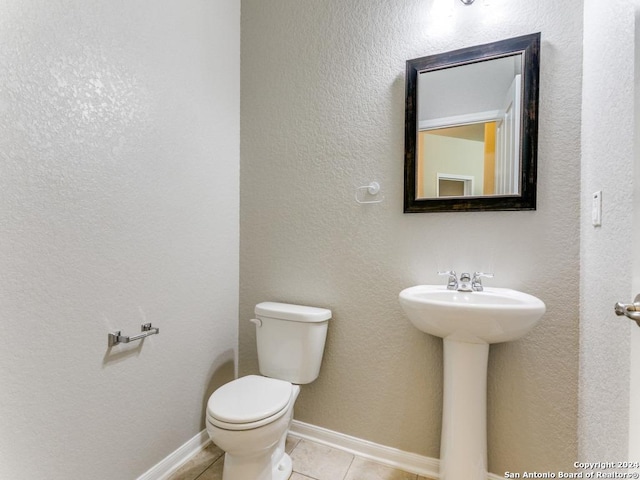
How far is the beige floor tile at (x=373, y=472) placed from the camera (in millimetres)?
1435

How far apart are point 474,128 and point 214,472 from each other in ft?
6.67

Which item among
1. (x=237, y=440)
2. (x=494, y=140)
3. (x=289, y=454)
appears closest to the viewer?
(x=237, y=440)

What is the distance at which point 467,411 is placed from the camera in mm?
1229

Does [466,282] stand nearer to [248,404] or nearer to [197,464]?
[248,404]

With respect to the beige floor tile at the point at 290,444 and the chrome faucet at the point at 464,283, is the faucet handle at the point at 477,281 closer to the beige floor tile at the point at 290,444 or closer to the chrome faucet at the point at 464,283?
the chrome faucet at the point at 464,283

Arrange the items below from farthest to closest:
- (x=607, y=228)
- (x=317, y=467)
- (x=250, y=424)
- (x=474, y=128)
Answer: (x=317, y=467)
(x=474, y=128)
(x=250, y=424)
(x=607, y=228)

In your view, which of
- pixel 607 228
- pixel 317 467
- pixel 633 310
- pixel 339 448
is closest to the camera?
pixel 633 310

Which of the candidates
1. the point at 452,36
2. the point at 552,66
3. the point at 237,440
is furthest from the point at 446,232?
the point at 237,440

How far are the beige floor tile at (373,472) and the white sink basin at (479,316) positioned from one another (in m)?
0.79

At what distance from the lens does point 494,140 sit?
136 centimetres

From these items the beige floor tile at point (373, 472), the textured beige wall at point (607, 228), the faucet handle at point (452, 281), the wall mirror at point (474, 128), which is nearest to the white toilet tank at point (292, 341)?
the beige floor tile at point (373, 472)

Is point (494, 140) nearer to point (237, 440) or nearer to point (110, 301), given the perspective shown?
point (237, 440)

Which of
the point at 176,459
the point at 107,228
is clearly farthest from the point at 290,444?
the point at 107,228

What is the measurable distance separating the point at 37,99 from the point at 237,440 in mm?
1344
